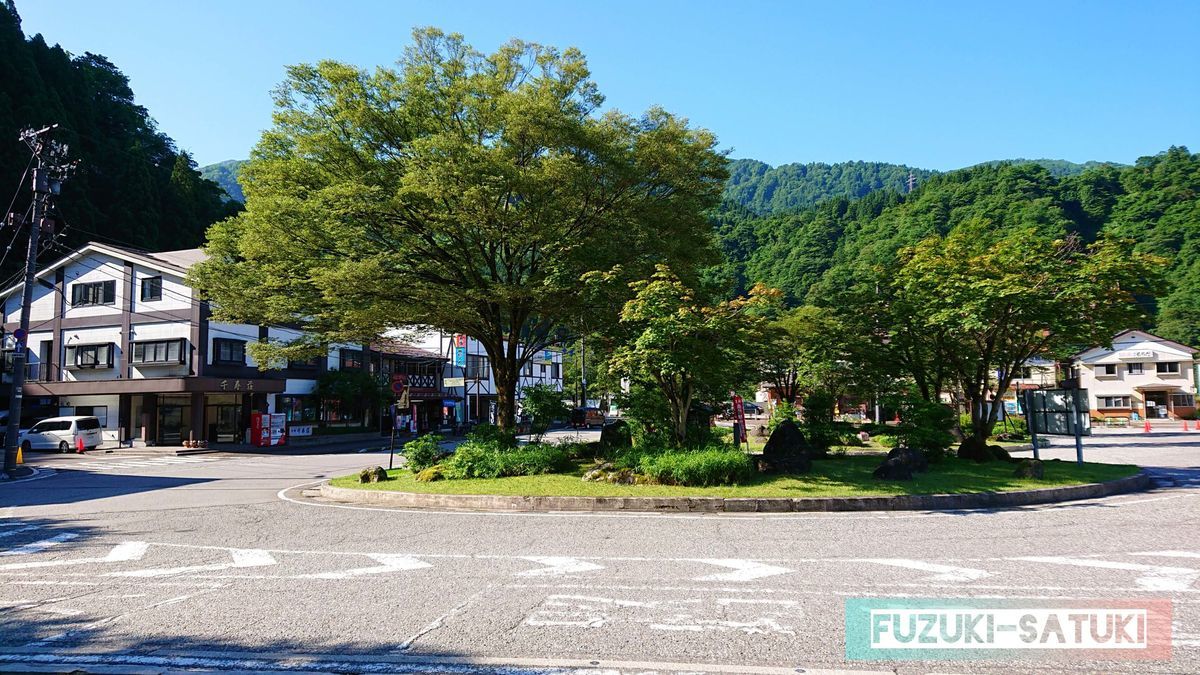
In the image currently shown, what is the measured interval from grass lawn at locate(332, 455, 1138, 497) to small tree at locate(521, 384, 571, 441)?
6.22ft

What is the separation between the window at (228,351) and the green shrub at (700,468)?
27658 mm

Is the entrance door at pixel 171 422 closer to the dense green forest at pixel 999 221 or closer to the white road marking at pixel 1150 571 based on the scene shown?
the white road marking at pixel 1150 571

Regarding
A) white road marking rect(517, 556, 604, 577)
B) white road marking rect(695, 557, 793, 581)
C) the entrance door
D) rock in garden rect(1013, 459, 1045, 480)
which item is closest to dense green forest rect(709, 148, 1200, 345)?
the entrance door

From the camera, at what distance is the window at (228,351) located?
108 feet

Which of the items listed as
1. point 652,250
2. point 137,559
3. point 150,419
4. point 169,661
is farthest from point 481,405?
point 169,661

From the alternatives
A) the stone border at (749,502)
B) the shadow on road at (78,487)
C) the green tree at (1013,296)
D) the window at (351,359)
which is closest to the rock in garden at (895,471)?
the stone border at (749,502)

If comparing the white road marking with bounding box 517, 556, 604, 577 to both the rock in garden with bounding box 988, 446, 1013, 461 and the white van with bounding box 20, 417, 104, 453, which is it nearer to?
the rock in garden with bounding box 988, 446, 1013, 461

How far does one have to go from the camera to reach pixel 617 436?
1770 cm

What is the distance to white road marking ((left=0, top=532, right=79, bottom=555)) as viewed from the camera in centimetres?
872

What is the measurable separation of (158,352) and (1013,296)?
35.7m

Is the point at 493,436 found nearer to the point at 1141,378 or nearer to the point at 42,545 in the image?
the point at 42,545

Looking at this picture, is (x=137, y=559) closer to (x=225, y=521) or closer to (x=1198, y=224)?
(x=225, y=521)

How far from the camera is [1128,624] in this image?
5.18 meters

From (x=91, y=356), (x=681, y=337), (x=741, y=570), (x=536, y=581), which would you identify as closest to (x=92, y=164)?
(x=91, y=356)
